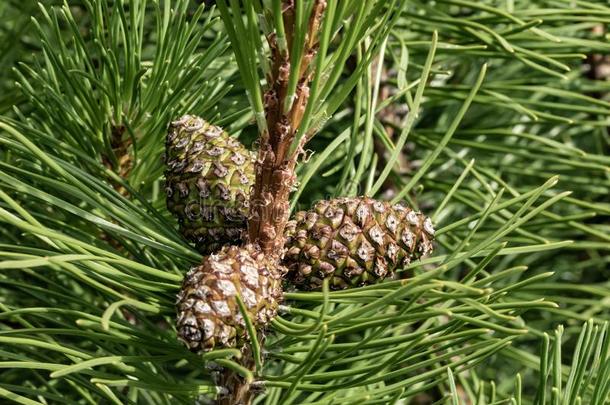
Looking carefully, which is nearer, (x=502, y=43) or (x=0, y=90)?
(x=502, y=43)

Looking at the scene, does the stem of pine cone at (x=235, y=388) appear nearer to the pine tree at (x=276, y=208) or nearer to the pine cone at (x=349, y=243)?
the pine tree at (x=276, y=208)

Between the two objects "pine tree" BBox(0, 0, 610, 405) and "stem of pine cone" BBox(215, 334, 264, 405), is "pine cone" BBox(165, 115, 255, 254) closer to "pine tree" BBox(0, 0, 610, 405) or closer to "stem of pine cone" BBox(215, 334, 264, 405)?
"pine tree" BBox(0, 0, 610, 405)

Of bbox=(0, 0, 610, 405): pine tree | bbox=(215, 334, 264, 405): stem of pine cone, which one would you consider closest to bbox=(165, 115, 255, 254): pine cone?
bbox=(0, 0, 610, 405): pine tree

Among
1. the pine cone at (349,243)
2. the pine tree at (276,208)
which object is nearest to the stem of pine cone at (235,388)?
the pine tree at (276,208)

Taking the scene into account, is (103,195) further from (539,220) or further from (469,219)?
(539,220)

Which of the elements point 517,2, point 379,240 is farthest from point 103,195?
point 517,2

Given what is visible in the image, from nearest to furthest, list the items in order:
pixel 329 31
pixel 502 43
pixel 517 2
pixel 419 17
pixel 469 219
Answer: pixel 329 31 → pixel 469 219 → pixel 502 43 → pixel 419 17 → pixel 517 2

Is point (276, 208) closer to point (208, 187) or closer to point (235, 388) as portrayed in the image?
point (208, 187)
